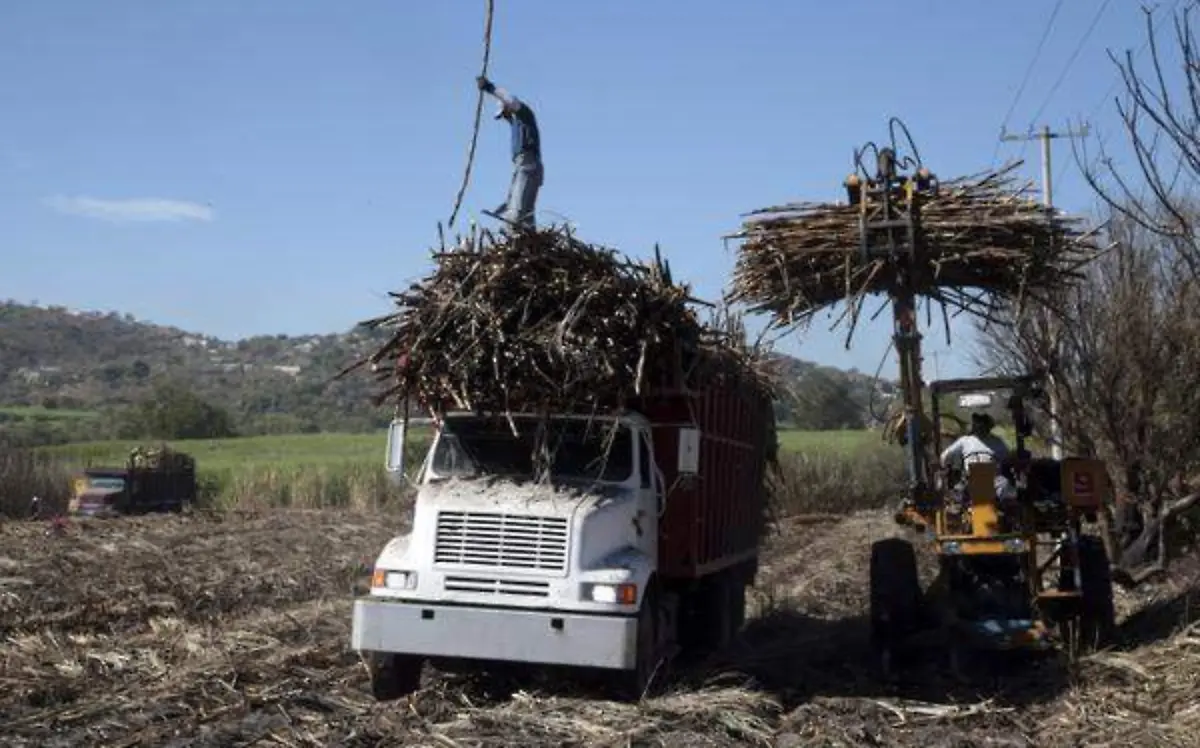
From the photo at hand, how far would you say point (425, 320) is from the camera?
11.8 meters

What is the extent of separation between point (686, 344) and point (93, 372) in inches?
4802

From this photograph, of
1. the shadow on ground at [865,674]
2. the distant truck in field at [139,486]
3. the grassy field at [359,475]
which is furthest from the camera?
the grassy field at [359,475]

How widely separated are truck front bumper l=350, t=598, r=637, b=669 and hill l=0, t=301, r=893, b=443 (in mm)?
45272

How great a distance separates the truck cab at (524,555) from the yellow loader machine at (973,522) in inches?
92.1

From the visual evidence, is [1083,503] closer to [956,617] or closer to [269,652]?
[956,617]

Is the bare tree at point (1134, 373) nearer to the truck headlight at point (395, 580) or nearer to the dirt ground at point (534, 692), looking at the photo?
the dirt ground at point (534, 692)

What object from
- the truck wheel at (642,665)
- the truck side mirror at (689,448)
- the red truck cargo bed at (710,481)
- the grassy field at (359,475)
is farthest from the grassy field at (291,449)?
the truck wheel at (642,665)

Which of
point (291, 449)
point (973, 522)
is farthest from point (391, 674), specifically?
point (291, 449)

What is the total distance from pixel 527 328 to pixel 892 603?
417cm

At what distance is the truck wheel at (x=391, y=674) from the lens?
1127cm

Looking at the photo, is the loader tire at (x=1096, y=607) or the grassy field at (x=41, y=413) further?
the grassy field at (x=41, y=413)

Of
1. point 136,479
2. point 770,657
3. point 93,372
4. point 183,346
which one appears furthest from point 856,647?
point 183,346

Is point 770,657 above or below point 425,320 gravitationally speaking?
below

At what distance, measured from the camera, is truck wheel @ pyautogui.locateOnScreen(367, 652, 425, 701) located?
11.3 m
